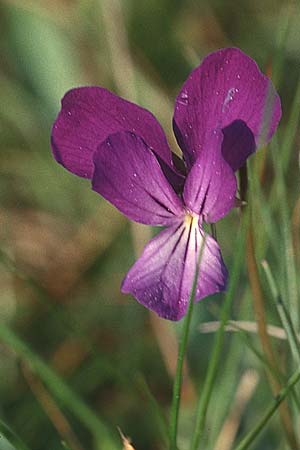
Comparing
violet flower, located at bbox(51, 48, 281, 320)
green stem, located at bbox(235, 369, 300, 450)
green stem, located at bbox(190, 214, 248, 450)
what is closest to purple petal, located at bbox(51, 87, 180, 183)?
violet flower, located at bbox(51, 48, 281, 320)

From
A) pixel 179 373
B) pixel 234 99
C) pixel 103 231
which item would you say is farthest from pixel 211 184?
pixel 103 231

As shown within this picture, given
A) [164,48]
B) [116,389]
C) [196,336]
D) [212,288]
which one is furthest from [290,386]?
[164,48]

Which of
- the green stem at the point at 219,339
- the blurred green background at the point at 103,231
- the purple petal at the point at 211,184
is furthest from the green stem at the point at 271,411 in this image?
the blurred green background at the point at 103,231

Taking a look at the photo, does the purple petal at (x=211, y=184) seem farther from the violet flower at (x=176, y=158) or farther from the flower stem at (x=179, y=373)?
the flower stem at (x=179, y=373)

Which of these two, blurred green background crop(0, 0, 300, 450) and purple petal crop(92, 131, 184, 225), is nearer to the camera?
purple petal crop(92, 131, 184, 225)

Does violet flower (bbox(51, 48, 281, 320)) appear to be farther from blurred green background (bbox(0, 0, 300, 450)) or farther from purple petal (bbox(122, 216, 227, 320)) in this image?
blurred green background (bbox(0, 0, 300, 450))

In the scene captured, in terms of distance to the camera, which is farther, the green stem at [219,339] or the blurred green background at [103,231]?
the blurred green background at [103,231]

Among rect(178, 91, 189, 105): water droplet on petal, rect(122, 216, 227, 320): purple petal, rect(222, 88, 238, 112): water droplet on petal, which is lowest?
rect(122, 216, 227, 320): purple petal

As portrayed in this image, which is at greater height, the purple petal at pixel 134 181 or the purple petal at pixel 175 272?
the purple petal at pixel 134 181
